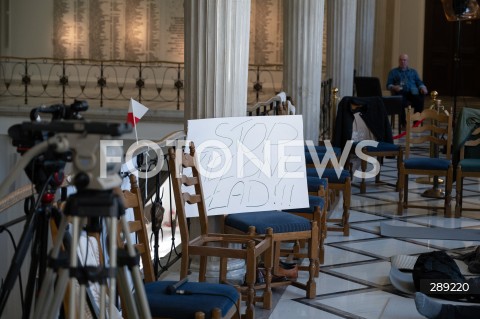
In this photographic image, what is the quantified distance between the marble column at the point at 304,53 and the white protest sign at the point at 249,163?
133 inches

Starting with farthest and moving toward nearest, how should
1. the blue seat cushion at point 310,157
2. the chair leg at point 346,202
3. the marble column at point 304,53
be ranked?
the marble column at point 304,53, the blue seat cushion at point 310,157, the chair leg at point 346,202

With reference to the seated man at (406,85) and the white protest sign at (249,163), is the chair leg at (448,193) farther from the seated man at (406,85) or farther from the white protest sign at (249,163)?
the seated man at (406,85)

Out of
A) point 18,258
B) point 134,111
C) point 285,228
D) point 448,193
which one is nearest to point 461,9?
point 448,193

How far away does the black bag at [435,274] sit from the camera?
5605mm

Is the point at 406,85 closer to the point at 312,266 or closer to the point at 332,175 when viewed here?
the point at 332,175

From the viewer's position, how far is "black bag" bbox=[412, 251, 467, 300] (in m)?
5.61

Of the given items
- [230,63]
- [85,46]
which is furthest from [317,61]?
[85,46]

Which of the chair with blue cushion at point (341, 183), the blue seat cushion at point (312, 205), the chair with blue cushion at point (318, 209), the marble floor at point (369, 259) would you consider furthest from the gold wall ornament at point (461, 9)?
the blue seat cushion at point (312, 205)

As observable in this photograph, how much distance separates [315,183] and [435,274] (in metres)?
1.45

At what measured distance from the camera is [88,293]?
10.2ft

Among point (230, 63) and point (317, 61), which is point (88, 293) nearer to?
point (230, 63)

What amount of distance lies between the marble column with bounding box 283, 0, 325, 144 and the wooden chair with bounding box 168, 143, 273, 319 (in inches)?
167

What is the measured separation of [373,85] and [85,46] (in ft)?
21.5

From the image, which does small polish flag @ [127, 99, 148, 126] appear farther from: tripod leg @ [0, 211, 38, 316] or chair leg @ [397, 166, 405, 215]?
chair leg @ [397, 166, 405, 215]
